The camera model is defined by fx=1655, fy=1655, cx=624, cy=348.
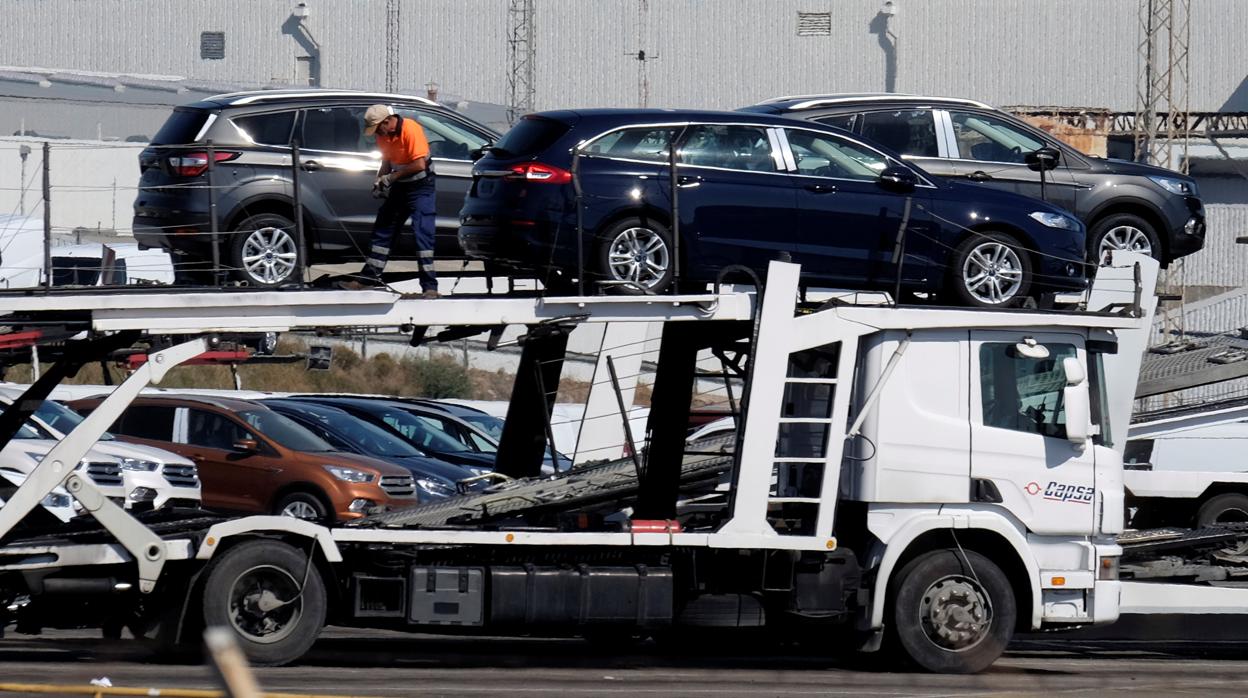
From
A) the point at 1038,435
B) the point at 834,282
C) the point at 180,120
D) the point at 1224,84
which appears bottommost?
the point at 1038,435

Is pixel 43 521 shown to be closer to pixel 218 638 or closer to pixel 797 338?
pixel 797 338

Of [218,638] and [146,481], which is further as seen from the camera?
[146,481]

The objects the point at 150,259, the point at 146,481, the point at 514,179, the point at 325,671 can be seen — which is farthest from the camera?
the point at 150,259

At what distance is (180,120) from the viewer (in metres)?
12.4

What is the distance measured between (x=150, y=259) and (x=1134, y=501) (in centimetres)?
1211

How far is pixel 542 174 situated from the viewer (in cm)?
1088

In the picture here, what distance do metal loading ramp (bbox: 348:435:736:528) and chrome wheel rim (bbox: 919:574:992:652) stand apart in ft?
5.14

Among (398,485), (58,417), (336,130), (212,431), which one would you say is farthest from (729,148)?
(58,417)

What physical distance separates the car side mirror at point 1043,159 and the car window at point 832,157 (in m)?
1.76

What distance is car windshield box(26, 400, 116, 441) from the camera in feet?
49.9

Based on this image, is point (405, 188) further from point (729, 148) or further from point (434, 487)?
point (434, 487)

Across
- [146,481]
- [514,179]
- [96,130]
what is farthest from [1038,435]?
[96,130]

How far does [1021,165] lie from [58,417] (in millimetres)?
9078

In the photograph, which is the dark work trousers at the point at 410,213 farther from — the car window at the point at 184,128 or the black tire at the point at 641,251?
the car window at the point at 184,128
